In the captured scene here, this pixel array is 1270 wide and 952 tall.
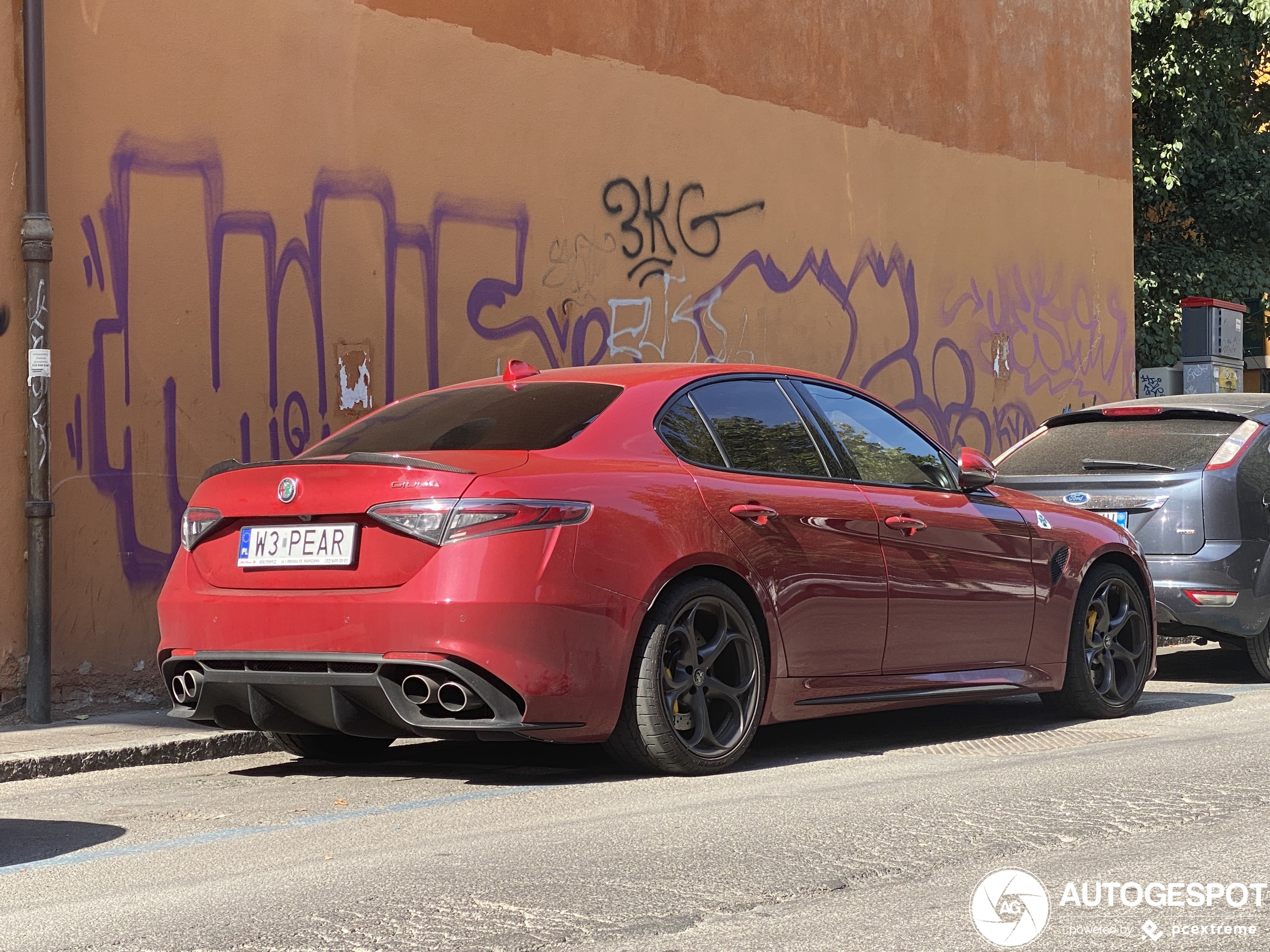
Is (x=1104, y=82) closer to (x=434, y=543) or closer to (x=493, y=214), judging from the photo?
(x=493, y=214)

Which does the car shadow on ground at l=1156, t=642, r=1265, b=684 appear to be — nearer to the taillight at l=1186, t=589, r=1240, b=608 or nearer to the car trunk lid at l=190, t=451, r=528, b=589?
the taillight at l=1186, t=589, r=1240, b=608

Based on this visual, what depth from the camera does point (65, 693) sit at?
776 centimetres

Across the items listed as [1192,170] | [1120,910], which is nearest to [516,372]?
[1120,910]

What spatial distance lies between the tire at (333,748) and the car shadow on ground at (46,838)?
1.18m

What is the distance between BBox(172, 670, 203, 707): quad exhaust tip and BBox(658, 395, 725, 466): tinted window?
70.3 inches

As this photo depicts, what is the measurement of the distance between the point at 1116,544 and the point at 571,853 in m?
3.84

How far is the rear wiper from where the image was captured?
28.2 ft

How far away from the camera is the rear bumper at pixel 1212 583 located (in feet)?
27.3

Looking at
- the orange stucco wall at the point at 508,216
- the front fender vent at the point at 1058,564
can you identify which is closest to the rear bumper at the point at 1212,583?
the front fender vent at the point at 1058,564

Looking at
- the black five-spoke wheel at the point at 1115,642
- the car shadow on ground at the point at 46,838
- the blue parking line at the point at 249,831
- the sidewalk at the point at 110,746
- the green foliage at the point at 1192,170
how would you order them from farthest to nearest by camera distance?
the green foliage at the point at 1192,170 → the black five-spoke wheel at the point at 1115,642 → the sidewalk at the point at 110,746 → the car shadow on ground at the point at 46,838 → the blue parking line at the point at 249,831

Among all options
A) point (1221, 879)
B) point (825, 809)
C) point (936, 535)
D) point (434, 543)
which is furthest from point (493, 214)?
point (1221, 879)

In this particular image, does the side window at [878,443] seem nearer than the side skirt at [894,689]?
No

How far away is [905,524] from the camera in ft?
21.3

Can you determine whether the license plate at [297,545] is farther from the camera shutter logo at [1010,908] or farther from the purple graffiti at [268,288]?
the purple graffiti at [268,288]
